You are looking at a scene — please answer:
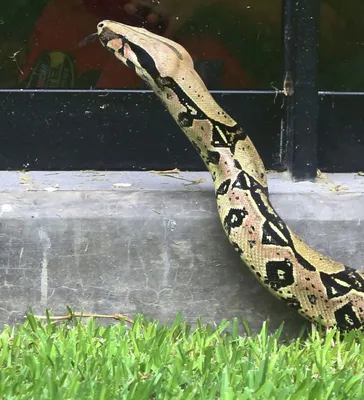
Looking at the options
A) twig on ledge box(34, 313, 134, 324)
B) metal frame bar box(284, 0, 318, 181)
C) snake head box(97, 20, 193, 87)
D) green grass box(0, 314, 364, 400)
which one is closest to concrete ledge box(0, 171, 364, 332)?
twig on ledge box(34, 313, 134, 324)

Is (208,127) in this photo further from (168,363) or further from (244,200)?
(168,363)

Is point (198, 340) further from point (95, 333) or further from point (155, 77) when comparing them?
point (155, 77)

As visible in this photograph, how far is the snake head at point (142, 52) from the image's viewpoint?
15.2 feet

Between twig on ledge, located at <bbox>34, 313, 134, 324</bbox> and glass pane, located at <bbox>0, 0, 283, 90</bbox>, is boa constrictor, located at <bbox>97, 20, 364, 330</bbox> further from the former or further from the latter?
twig on ledge, located at <bbox>34, 313, 134, 324</bbox>

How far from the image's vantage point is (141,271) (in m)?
4.79

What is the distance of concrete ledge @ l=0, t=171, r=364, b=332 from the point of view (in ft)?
15.5

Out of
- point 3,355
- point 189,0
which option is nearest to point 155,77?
point 189,0

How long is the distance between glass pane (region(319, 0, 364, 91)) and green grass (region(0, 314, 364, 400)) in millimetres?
2016

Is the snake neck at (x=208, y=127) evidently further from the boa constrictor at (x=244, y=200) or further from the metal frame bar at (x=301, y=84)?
the metal frame bar at (x=301, y=84)

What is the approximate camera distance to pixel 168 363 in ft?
12.6

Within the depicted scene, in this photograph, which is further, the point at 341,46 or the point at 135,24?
the point at 341,46

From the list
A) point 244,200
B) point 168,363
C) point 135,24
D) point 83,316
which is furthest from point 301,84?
point 168,363

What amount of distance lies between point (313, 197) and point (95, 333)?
1.69m

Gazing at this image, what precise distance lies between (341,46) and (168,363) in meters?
2.90
